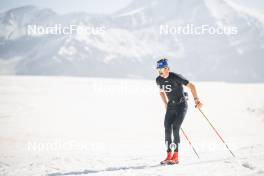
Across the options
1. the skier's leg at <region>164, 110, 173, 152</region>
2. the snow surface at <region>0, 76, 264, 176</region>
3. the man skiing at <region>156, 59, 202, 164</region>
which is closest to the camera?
the snow surface at <region>0, 76, 264, 176</region>

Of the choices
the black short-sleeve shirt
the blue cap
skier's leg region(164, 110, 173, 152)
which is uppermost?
the blue cap

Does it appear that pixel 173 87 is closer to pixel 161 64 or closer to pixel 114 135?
pixel 161 64

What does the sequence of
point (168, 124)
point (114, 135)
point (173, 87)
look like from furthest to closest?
point (114, 135) → point (168, 124) → point (173, 87)

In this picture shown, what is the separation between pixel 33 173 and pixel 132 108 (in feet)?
74.0

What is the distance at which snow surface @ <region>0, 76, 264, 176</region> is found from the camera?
7863 millimetres

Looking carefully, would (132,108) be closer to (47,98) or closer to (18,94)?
(47,98)

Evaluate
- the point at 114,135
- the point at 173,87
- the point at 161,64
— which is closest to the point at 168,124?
the point at 173,87

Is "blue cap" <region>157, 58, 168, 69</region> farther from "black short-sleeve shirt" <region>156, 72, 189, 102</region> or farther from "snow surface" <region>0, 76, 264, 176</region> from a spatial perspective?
"snow surface" <region>0, 76, 264, 176</region>

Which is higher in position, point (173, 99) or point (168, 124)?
point (173, 99)

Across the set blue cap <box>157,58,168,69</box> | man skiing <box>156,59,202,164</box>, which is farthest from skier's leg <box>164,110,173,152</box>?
blue cap <box>157,58,168,69</box>

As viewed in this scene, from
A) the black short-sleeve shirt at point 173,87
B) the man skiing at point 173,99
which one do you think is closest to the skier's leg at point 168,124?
the man skiing at point 173,99

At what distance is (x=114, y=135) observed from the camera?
20.7 m

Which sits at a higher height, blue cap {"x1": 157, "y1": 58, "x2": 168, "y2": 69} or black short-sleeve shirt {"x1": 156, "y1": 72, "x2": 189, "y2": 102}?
blue cap {"x1": 157, "y1": 58, "x2": 168, "y2": 69}

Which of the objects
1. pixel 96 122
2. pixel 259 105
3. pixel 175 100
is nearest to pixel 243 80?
pixel 259 105
